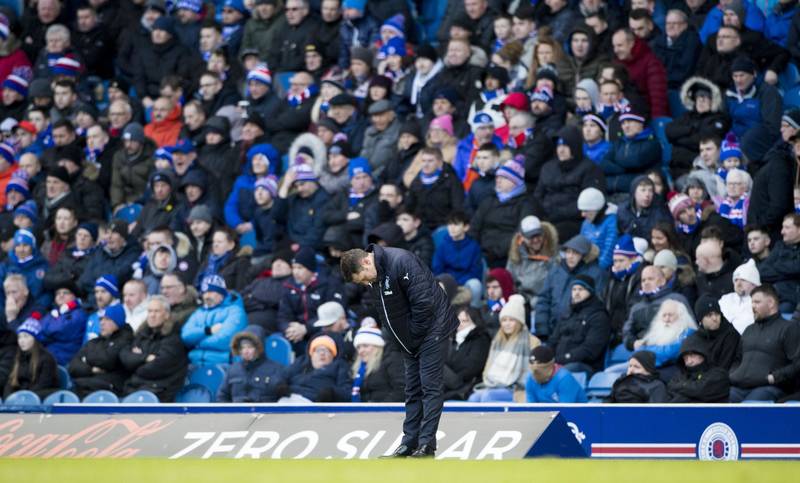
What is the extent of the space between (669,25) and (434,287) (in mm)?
7107

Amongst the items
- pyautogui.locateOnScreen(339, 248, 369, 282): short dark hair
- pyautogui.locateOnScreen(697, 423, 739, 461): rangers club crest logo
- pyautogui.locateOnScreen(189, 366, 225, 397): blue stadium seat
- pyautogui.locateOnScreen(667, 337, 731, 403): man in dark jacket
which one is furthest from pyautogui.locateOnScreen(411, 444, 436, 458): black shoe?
pyautogui.locateOnScreen(189, 366, 225, 397): blue stadium seat

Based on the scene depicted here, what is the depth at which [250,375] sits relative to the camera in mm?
14164

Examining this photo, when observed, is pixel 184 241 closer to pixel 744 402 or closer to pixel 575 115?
pixel 575 115

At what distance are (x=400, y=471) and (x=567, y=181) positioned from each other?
6.94m

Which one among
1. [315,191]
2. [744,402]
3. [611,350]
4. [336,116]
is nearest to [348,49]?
[336,116]

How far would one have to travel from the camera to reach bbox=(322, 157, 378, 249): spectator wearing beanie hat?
16.0m

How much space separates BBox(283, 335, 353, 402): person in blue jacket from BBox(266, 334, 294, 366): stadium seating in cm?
54

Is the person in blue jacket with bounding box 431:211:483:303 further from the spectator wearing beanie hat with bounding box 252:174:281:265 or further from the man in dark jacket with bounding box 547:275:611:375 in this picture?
the spectator wearing beanie hat with bounding box 252:174:281:265

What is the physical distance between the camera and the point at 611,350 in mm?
13898

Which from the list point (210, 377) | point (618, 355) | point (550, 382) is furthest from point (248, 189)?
point (550, 382)

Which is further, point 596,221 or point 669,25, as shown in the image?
point 669,25

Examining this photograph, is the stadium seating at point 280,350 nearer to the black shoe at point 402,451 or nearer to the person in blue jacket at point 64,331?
the person in blue jacket at point 64,331

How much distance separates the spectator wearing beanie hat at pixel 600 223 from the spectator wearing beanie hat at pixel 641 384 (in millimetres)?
2178

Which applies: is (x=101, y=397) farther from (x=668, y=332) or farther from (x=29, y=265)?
(x=668, y=332)
